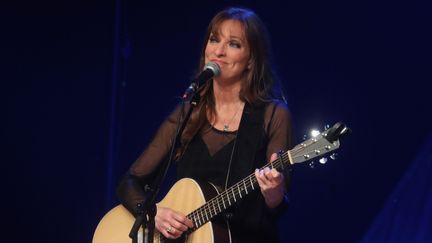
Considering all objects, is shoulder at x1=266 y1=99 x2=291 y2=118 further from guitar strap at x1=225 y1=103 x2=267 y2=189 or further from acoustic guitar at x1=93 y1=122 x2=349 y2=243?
acoustic guitar at x1=93 y1=122 x2=349 y2=243

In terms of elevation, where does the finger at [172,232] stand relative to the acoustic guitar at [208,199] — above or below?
below

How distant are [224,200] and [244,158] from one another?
0.21m

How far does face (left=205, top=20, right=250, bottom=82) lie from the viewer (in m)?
2.62

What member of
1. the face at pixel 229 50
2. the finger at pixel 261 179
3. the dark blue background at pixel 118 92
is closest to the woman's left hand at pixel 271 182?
the finger at pixel 261 179

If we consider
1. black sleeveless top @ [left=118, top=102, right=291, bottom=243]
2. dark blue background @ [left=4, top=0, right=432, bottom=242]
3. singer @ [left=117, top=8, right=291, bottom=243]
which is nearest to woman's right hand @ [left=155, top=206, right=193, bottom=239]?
singer @ [left=117, top=8, right=291, bottom=243]

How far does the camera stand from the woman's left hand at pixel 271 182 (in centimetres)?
225

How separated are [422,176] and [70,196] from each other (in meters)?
2.40

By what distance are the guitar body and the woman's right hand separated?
0.13 ft

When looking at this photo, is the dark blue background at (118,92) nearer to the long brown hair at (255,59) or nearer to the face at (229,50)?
the long brown hair at (255,59)

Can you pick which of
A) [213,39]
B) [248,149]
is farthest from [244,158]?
[213,39]

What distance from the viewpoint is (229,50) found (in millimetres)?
2631

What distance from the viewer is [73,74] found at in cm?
431

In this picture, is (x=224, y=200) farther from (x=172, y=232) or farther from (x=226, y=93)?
(x=226, y=93)

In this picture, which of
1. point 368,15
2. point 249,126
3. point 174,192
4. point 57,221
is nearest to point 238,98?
point 249,126
